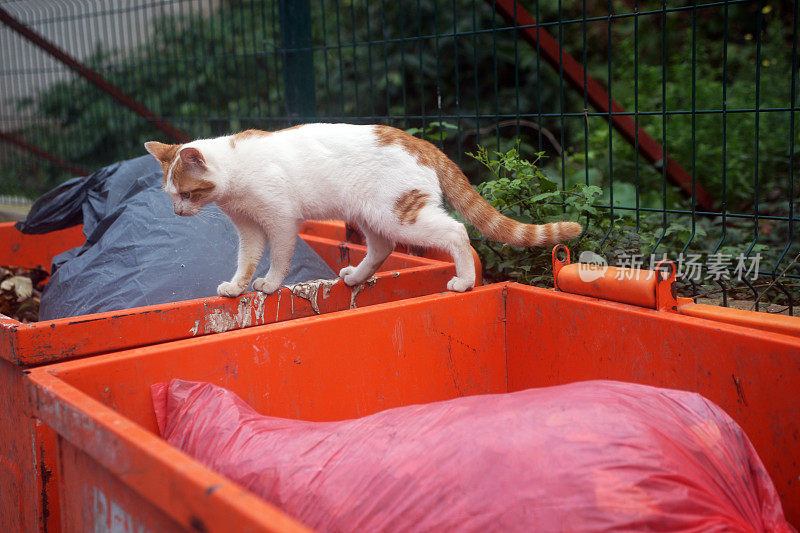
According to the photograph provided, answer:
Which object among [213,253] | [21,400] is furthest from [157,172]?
[21,400]

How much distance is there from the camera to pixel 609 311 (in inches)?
67.3

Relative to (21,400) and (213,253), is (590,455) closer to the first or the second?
(21,400)

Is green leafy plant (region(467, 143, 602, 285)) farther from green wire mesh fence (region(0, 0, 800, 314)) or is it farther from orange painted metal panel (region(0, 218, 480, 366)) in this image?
orange painted metal panel (region(0, 218, 480, 366))

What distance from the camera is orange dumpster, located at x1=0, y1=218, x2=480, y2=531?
1.37 metres

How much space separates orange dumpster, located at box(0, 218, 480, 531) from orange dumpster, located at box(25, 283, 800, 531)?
10cm

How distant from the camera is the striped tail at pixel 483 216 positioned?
211 centimetres

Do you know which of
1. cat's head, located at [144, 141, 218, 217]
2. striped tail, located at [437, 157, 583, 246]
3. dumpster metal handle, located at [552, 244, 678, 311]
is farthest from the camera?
striped tail, located at [437, 157, 583, 246]

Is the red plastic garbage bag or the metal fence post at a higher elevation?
the metal fence post

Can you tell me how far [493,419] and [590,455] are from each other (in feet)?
0.56

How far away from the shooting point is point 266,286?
1946 millimetres

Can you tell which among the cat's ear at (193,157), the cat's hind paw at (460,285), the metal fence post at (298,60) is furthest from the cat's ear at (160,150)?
the metal fence post at (298,60)

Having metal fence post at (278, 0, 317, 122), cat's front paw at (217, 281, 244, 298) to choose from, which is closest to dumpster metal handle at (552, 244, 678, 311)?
cat's front paw at (217, 281, 244, 298)

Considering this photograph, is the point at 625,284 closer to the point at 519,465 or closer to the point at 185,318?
the point at 519,465

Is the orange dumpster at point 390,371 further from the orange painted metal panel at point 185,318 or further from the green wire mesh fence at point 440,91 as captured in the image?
the green wire mesh fence at point 440,91
